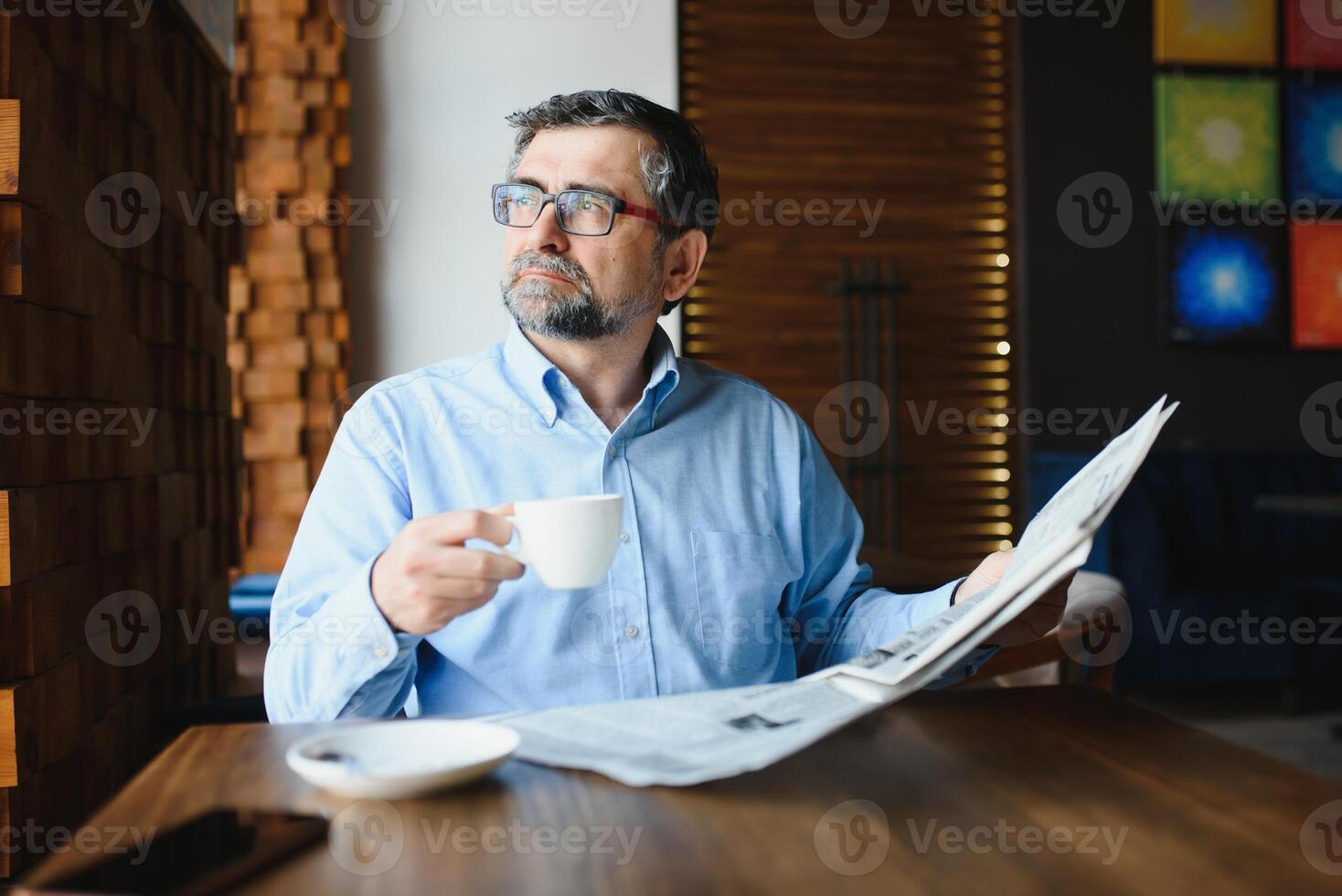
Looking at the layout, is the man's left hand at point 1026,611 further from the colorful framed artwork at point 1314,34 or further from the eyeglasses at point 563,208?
the colorful framed artwork at point 1314,34

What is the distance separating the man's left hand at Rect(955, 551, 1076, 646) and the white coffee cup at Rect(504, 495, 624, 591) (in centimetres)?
40

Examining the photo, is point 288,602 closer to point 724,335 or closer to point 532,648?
point 532,648

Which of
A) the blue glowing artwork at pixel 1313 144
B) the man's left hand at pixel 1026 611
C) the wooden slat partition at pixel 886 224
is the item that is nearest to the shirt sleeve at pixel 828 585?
the man's left hand at pixel 1026 611

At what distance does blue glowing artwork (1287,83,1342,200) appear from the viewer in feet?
15.6

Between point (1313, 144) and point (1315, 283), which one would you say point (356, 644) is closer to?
point (1315, 283)

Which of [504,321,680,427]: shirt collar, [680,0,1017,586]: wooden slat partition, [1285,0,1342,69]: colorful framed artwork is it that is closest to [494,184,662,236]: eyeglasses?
[504,321,680,427]: shirt collar

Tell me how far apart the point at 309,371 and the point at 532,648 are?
272 centimetres

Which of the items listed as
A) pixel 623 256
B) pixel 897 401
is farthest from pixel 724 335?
pixel 623 256

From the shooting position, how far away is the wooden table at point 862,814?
2.07 ft

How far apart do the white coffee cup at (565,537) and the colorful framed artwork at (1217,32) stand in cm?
473

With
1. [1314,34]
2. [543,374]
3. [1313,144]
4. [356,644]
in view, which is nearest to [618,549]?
[543,374]

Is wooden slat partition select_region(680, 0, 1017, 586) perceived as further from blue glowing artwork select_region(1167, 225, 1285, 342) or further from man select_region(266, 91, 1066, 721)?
man select_region(266, 91, 1066, 721)

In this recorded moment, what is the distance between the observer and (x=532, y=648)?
1.32 meters

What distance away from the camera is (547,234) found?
59.6 inches
